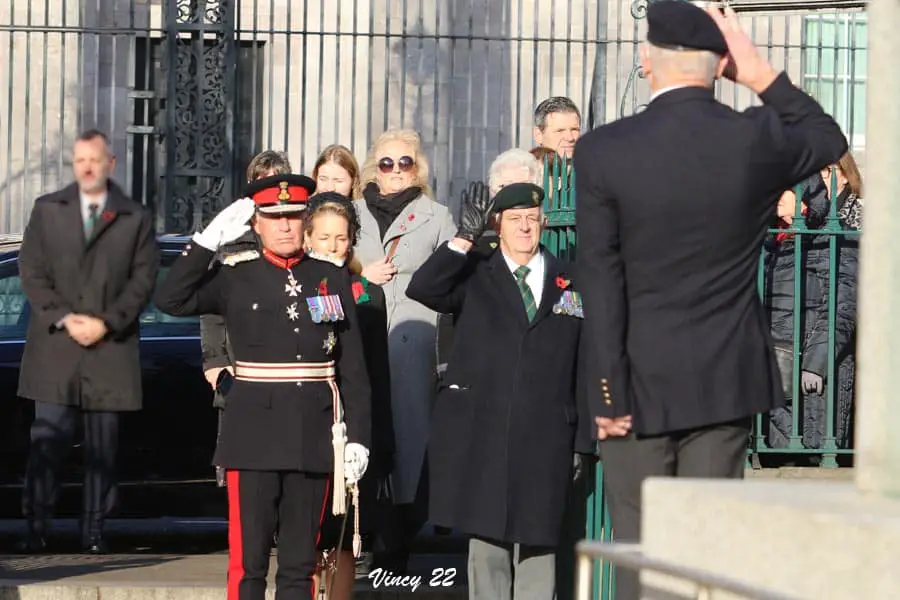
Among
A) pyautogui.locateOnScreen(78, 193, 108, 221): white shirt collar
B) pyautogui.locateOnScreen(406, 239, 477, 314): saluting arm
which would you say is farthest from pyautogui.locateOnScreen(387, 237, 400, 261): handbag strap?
pyautogui.locateOnScreen(78, 193, 108, 221): white shirt collar

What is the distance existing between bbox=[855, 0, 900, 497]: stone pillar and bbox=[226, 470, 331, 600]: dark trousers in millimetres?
3288

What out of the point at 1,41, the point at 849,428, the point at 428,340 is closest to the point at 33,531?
the point at 428,340

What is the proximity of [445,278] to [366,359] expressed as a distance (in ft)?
2.07

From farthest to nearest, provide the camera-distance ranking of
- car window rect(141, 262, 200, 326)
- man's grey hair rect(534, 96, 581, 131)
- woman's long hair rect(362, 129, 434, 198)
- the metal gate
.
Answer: the metal gate → car window rect(141, 262, 200, 326) → man's grey hair rect(534, 96, 581, 131) → woman's long hair rect(362, 129, 434, 198)

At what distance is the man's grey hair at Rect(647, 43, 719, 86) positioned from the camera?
18.6 feet

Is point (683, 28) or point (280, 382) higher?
point (683, 28)

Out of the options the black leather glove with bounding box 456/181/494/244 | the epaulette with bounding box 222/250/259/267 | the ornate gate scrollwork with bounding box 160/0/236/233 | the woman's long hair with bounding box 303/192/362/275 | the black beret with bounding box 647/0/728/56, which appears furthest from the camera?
the ornate gate scrollwork with bounding box 160/0/236/233

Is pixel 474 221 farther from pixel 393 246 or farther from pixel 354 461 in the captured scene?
pixel 393 246

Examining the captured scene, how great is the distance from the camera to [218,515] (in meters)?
10.2

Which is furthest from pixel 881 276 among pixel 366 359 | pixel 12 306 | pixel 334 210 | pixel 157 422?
pixel 12 306

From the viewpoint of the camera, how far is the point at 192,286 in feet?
23.8

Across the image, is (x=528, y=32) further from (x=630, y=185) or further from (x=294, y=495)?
(x=630, y=185)

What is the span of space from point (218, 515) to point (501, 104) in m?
8.84

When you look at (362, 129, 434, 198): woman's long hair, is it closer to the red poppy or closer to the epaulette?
the red poppy
